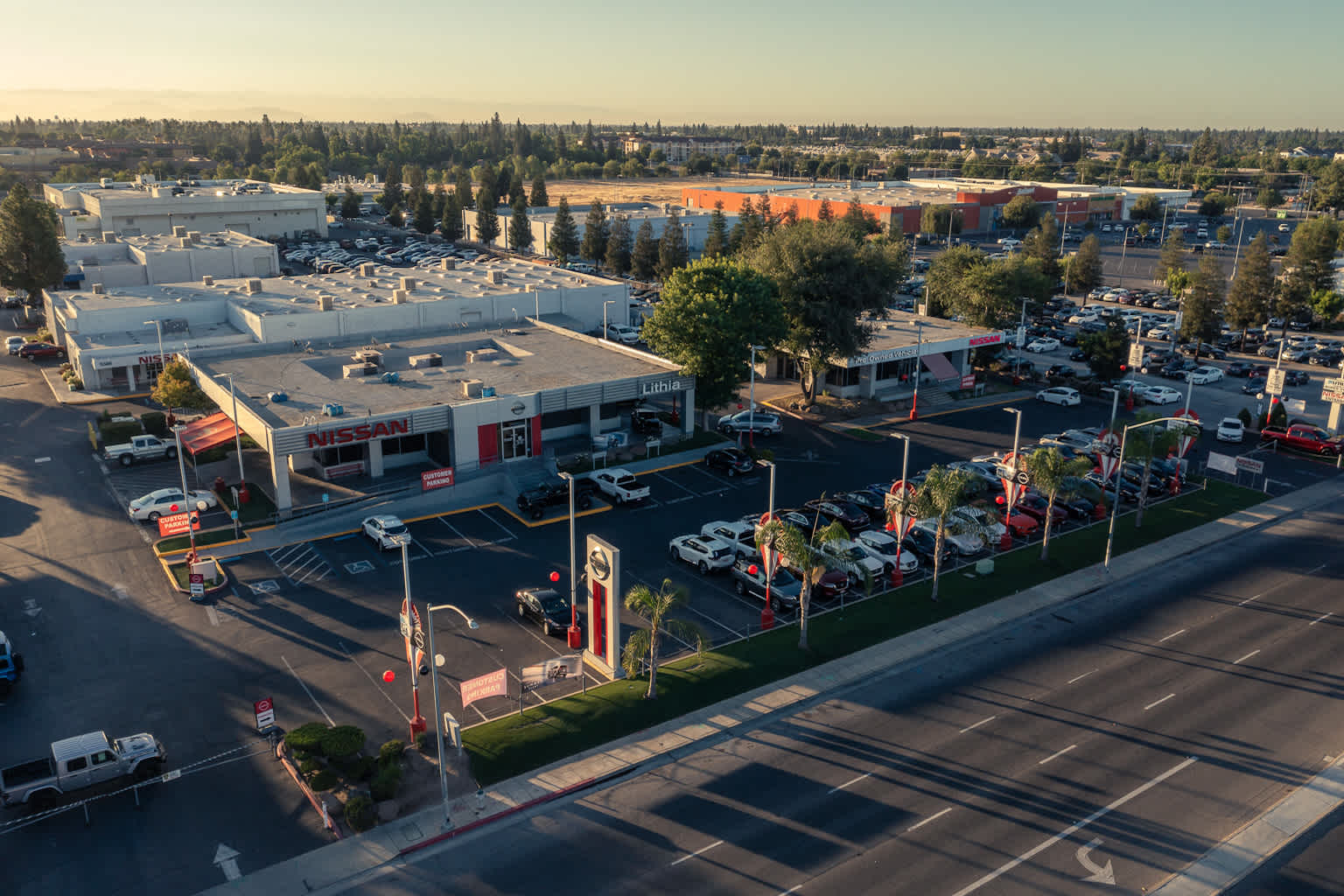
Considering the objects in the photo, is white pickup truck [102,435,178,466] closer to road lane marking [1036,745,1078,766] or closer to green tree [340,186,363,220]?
road lane marking [1036,745,1078,766]

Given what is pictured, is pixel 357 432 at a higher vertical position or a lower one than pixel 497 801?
higher

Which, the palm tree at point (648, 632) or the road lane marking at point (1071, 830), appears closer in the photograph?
the road lane marking at point (1071, 830)

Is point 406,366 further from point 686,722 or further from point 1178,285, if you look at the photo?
point 1178,285

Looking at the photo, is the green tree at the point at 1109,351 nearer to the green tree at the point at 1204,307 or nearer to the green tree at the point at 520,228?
the green tree at the point at 1204,307

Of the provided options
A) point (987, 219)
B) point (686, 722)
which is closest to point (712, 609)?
point (686, 722)

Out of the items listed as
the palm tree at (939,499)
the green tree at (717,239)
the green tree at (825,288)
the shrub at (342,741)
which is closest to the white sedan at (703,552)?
the palm tree at (939,499)
